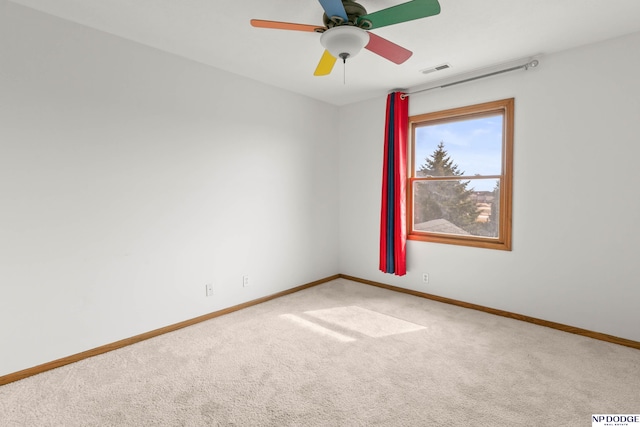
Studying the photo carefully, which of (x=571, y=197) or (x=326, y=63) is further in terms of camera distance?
(x=571, y=197)

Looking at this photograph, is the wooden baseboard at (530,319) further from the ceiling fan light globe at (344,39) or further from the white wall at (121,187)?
the ceiling fan light globe at (344,39)

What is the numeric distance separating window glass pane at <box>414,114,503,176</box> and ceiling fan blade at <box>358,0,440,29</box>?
206 cm

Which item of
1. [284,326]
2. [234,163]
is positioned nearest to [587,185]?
[284,326]

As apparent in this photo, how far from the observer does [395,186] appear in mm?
3932

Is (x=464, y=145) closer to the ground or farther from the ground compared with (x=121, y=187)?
farther from the ground

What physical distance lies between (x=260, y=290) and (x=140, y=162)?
74.3 inches

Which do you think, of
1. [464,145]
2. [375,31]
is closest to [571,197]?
[464,145]

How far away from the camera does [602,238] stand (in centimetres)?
275

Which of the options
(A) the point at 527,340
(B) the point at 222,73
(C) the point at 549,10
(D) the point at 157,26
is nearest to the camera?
(C) the point at 549,10

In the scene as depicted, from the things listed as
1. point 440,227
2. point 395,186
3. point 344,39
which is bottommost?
point 440,227

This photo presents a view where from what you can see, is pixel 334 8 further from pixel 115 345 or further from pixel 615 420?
pixel 115 345

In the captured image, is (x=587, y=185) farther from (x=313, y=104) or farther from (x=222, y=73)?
(x=222, y=73)

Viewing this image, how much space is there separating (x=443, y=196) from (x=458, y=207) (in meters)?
0.22

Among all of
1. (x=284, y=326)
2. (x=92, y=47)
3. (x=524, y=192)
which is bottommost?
(x=284, y=326)
